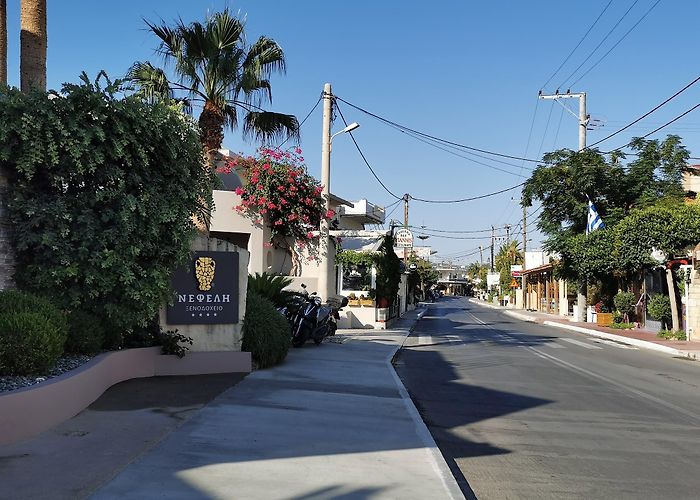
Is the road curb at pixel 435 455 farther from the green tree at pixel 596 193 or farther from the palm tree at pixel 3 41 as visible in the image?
the green tree at pixel 596 193

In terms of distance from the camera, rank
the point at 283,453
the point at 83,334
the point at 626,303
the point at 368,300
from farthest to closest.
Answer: the point at 626,303 < the point at 368,300 < the point at 83,334 < the point at 283,453

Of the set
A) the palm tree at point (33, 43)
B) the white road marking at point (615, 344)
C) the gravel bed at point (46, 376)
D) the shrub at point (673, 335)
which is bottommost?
the white road marking at point (615, 344)

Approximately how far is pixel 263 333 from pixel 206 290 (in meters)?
1.46

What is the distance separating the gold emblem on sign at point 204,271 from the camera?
34.0ft

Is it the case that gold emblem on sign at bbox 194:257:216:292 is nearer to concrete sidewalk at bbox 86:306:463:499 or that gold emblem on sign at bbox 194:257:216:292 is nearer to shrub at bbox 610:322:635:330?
concrete sidewalk at bbox 86:306:463:499

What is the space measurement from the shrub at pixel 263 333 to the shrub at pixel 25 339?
4.31 meters

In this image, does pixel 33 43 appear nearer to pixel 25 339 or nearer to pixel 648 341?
pixel 25 339

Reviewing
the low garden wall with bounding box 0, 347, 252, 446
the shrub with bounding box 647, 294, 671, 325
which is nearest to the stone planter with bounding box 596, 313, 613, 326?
the shrub with bounding box 647, 294, 671, 325

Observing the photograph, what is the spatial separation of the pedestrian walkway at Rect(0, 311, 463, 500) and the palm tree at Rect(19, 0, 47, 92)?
618 centimetres

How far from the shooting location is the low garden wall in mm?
5691

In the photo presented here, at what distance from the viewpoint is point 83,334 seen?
799 cm

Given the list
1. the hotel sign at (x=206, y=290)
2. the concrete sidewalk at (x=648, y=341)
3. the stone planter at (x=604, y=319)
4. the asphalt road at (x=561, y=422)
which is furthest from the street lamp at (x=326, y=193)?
the stone planter at (x=604, y=319)

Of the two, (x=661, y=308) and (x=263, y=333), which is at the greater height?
(x=263, y=333)

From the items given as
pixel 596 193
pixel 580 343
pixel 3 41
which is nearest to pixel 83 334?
pixel 3 41
